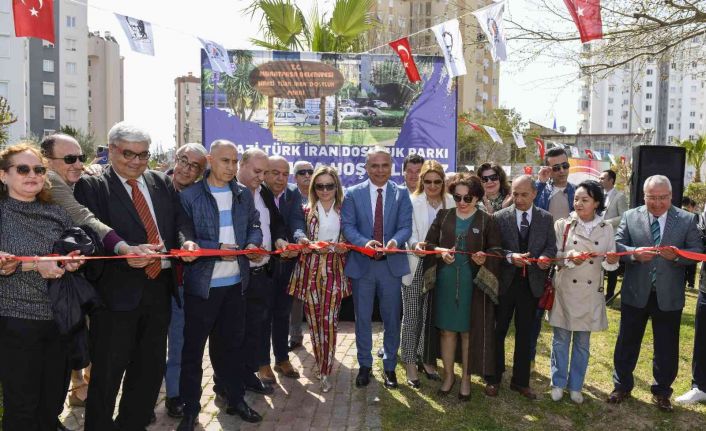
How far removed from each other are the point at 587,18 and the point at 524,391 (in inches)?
196

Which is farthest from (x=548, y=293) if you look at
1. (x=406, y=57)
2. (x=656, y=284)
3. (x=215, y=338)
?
(x=406, y=57)

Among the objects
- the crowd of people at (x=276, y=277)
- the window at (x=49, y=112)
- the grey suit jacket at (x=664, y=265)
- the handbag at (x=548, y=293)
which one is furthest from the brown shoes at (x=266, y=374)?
the window at (x=49, y=112)

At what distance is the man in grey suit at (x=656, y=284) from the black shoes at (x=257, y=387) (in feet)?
10.2

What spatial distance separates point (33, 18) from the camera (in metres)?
6.53

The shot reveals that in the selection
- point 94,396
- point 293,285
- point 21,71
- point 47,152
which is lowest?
point 94,396

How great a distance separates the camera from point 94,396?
3.93m

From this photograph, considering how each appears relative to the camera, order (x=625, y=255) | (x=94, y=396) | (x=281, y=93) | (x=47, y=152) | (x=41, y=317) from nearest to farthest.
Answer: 1. (x=41, y=317)
2. (x=94, y=396)
3. (x=47, y=152)
4. (x=625, y=255)
5. (x=281, y=93)

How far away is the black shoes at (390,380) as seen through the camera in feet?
18.4

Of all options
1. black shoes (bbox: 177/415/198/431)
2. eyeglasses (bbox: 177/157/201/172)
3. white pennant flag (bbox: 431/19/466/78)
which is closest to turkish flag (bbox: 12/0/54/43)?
eyeglasses (bbox: 177/157/201/172)

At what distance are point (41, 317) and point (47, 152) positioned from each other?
54.8 inches

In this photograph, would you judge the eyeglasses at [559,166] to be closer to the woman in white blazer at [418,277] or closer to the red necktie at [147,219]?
the woman in white blazer at [418,277]

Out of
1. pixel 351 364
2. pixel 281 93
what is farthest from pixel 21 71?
pixel 351 364

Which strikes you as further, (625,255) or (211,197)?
(625,255)

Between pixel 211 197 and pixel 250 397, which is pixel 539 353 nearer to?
pixel 250 397
